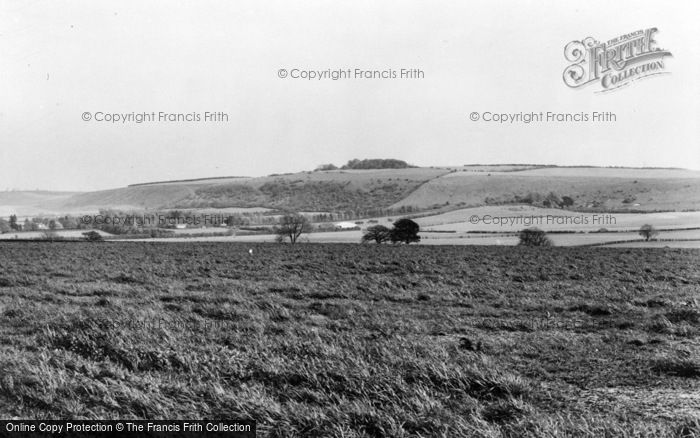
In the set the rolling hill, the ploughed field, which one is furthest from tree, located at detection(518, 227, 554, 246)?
the ploughed field

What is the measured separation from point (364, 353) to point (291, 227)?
2012cm

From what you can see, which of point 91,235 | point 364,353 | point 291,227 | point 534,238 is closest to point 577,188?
point 534,238

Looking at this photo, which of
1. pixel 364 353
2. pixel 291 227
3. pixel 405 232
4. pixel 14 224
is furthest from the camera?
pixel 14 224

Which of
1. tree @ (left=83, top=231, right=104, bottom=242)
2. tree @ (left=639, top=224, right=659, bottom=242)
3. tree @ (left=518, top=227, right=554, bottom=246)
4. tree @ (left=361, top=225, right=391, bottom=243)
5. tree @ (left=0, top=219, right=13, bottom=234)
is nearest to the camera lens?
tree @ (left=361, top=225, right=391, bottom=243)

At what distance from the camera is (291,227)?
90.5 feet

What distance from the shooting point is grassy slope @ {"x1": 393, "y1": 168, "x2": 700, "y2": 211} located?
104 ft

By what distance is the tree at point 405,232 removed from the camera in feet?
97.2

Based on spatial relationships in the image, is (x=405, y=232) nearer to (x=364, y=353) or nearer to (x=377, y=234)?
(x=377, y=234)

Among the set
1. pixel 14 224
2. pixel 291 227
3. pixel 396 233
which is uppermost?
pixel 14 224

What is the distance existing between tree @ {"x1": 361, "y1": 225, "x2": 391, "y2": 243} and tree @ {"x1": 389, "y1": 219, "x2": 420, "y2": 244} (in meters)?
0.35

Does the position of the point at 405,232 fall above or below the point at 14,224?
below

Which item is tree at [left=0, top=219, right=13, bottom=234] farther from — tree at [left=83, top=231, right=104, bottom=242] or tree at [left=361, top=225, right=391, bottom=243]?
tree at [left=361, top=225, right=391, bottom=243]

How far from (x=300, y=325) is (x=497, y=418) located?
519cm

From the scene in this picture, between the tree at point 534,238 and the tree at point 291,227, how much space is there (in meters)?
12.1
